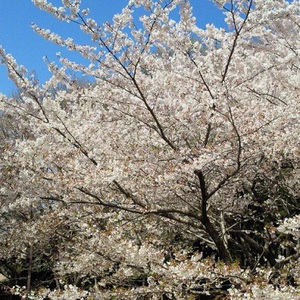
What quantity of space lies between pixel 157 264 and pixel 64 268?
4085 millimetres

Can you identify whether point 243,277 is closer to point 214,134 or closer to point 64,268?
point 214,134

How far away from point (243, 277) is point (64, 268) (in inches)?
194

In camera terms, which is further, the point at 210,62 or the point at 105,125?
the point at 105,125

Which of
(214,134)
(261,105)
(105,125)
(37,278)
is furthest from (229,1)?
(37,278)

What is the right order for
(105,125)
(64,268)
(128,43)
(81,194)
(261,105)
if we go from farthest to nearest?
(64,268), (105,125), (261,105), (81,194), (128,43)

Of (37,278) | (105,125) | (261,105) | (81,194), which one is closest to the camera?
(81,194)

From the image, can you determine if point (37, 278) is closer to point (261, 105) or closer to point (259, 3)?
point (261, 105)

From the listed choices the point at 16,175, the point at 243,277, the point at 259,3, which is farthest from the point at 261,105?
the point at 16,175

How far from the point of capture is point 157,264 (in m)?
4.50

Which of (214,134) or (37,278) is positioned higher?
(214,134)

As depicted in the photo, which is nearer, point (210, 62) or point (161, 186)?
point (161, 186)

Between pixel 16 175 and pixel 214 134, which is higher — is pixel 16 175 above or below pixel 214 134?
below

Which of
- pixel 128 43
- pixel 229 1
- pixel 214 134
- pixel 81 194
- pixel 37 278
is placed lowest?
pixel 37 278

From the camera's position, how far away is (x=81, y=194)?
4.66m
